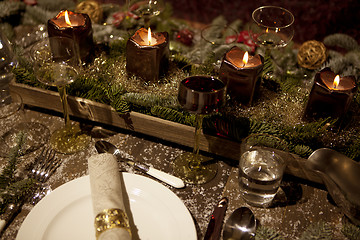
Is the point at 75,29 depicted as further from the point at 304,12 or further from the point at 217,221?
the point at 304,12

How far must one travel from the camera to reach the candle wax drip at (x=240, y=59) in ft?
3.19

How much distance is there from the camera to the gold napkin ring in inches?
28.1

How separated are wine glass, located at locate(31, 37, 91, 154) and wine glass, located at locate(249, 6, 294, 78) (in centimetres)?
58

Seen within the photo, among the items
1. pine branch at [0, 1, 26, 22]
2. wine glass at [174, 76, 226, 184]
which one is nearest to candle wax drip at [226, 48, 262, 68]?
wine glass at [174, 76, 226, 184]

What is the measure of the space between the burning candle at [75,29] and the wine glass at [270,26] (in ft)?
1.79

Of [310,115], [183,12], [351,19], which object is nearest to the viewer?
[310,115]

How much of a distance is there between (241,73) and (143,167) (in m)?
0.37

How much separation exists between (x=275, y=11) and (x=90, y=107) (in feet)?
2.24

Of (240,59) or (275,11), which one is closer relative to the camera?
(240,59)

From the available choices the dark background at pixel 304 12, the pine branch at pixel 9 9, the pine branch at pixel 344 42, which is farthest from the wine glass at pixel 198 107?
the dark background at pixel 304 12

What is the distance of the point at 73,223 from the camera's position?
31.0 inches

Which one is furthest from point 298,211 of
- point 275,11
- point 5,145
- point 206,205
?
point 5,145

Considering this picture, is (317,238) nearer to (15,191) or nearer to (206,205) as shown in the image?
(206,205)

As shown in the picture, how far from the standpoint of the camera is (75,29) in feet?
3.58
